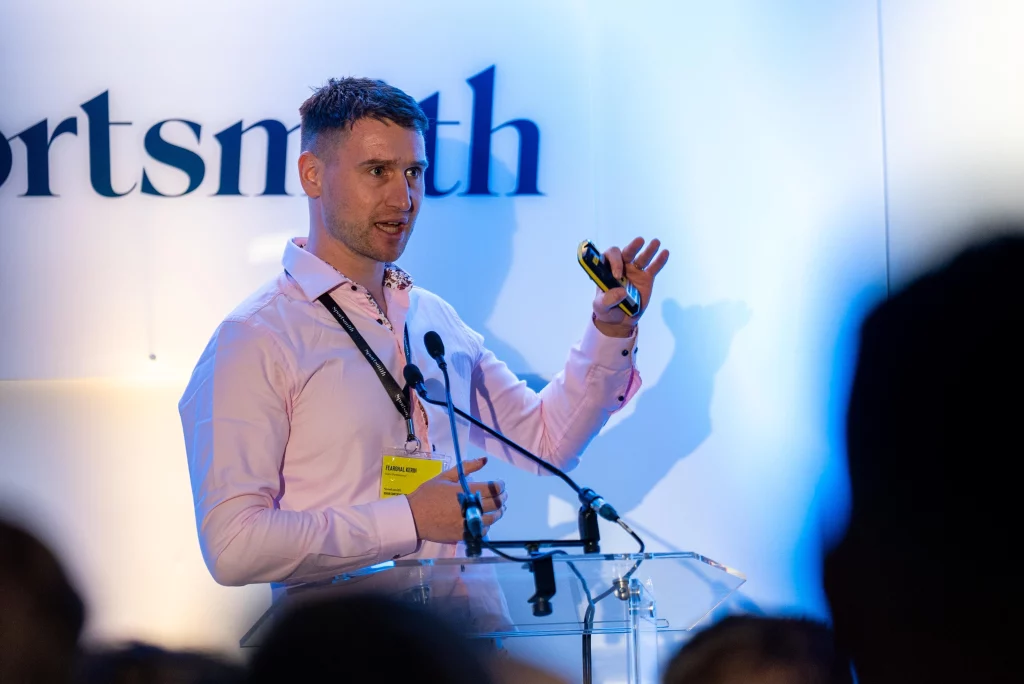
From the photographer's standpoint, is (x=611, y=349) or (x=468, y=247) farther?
(x=468, y=247)

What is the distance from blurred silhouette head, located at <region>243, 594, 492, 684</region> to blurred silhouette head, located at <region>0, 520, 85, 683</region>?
8.37ft

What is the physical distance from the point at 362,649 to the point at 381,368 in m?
1.44

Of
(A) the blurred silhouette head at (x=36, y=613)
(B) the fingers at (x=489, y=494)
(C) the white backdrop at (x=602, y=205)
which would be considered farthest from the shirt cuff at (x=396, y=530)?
(A) the blurred silhouette head at (x=36, y=613)

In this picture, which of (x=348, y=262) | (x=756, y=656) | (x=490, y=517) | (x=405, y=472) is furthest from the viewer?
(x=348, y=262)

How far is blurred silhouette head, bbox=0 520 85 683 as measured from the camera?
3.27 metres

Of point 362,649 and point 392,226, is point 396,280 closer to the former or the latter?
point 392,226

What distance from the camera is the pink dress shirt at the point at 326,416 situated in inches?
83.6

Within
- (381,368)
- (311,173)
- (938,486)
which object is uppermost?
(311,173)

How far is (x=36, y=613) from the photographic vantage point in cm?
331

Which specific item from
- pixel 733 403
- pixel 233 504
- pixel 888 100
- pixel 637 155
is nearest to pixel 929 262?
pixel 888 100

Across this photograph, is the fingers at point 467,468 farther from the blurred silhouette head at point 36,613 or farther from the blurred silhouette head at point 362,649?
the blurred silhouette head at point 36,613

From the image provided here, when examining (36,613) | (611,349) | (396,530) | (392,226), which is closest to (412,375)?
(396,530)

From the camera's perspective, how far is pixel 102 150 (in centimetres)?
334

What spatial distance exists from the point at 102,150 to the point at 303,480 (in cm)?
160
